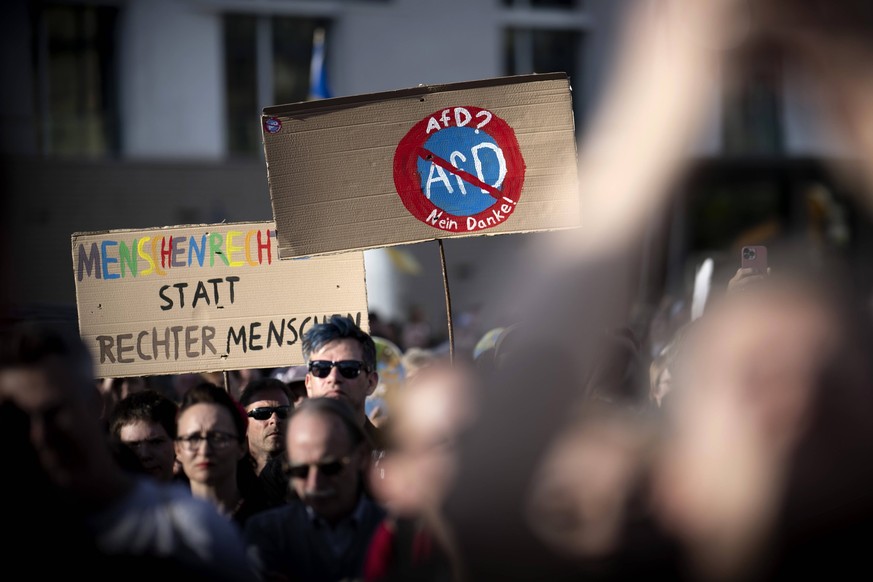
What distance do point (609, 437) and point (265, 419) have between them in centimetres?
254

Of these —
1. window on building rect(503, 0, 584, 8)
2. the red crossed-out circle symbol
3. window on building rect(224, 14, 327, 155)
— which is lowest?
the red crossed-out circle symbol

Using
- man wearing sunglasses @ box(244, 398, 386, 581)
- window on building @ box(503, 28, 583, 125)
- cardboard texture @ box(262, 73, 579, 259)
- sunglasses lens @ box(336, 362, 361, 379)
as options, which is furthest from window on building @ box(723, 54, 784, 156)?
man wearing sunglasses @ box(244, 398, 386, 581)

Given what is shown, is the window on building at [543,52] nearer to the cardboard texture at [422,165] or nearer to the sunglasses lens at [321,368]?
the cardboard texture at [422,165]

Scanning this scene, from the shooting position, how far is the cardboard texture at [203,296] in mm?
5559

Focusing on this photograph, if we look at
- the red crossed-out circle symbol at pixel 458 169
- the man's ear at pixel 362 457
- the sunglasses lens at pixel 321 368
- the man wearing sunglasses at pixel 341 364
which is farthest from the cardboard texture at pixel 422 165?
the man's ear at pixel 362 457

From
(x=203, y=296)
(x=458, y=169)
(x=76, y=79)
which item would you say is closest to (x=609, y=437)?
(x=458, y=169)

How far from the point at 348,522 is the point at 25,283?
47.6ft

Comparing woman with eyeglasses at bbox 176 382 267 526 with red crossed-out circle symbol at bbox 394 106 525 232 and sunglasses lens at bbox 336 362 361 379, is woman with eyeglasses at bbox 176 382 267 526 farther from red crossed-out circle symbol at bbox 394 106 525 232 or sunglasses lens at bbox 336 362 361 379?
red crossed-out circle symbol at bbox 394 106 525 232

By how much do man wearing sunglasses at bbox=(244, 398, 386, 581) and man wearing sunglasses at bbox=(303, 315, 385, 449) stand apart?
111 centimetres

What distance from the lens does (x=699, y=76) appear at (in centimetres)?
278

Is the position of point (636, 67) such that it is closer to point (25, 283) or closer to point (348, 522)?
point (348, 522)

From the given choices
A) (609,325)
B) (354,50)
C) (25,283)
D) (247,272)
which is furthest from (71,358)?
(354,50)

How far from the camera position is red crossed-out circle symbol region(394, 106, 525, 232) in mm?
5008

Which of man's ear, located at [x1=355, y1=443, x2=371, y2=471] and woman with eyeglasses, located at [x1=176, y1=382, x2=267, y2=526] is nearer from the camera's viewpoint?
man's ear, located at [x1=355, y1=443, x2=371, y2=471]
